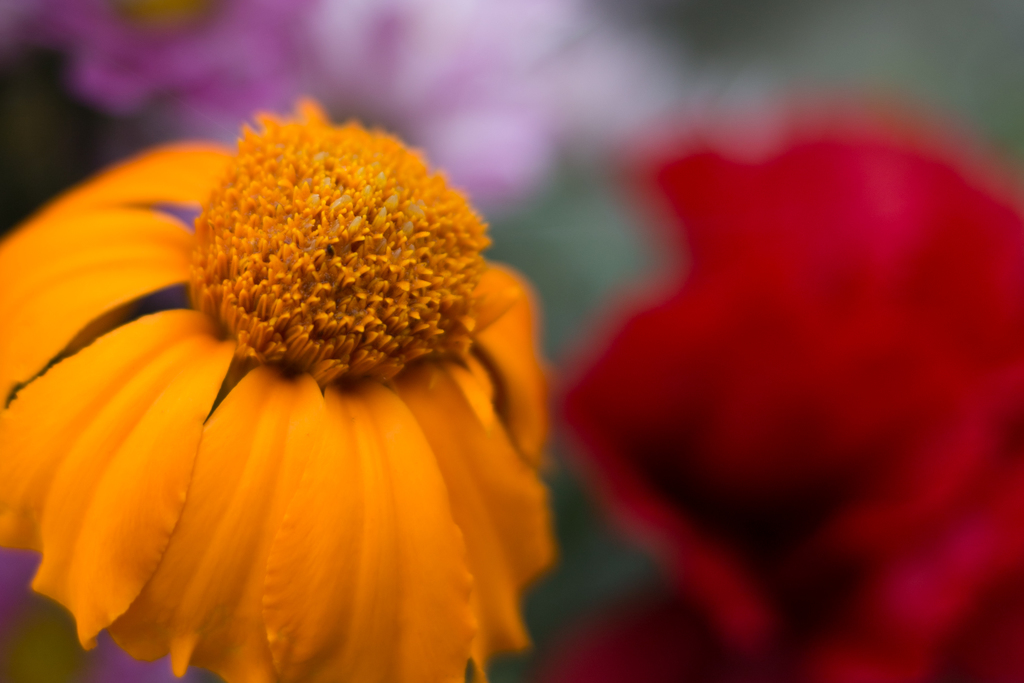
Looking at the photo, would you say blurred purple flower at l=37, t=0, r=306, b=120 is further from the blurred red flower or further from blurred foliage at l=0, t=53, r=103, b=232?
the blurred red flower

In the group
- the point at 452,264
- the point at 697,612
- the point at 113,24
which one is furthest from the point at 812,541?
the point at 113,24

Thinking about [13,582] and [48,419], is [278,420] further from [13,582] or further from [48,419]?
[13,582]

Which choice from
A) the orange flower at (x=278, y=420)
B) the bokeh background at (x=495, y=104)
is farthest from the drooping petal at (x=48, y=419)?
the bokeh background at (x=495, y=104)

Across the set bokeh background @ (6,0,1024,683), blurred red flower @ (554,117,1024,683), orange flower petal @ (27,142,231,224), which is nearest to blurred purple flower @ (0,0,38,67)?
bokeh background @ (6,0,1024,683)

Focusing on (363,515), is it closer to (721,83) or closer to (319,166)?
(319,166)

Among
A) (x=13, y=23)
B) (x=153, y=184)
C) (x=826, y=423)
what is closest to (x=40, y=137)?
(x=13, y=23)

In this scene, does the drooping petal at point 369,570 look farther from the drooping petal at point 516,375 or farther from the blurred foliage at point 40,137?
the blurred foliage at point 40,137
